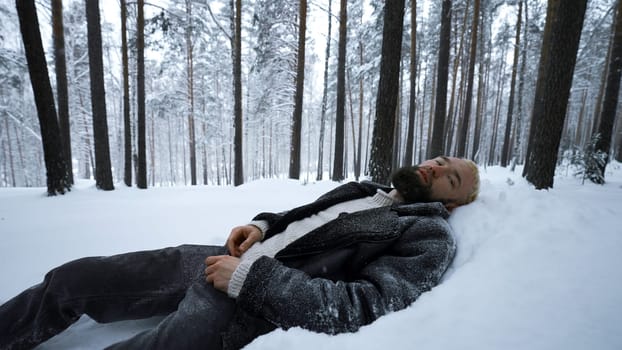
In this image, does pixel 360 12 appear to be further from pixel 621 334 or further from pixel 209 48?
pixel 621 334

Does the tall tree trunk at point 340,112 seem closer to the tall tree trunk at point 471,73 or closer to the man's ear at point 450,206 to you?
the tall tree trunk at point 471,73

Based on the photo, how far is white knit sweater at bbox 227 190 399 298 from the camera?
4.27 feet

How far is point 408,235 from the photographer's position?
4.75 feet

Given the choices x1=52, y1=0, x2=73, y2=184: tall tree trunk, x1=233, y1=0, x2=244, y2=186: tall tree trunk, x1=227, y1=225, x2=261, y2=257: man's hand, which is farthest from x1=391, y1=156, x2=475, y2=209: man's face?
x1=52, y1=0, x2=73, y2=184: tall tree trunk

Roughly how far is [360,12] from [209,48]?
11.6 m

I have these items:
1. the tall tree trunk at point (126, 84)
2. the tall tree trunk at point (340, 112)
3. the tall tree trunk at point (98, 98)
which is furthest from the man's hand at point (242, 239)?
the tall tree trunk at point (126, 84)

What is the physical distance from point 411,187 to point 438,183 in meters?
0.20

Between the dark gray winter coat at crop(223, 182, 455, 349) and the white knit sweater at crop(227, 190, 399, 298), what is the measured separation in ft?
0.29

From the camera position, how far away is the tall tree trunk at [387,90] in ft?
17.0

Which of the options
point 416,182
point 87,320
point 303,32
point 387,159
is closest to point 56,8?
point 303,32

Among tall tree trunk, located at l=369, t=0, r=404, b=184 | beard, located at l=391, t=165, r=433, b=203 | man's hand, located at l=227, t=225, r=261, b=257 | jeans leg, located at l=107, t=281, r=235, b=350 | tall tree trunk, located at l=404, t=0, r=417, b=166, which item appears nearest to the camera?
jeans leg, located at l=107, t=281, r=235, b=350

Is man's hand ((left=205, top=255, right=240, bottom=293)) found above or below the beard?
below

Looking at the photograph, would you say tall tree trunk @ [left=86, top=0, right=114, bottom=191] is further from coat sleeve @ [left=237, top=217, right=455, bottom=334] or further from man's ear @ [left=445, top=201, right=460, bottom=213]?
man's ear @ [left=445, top=201, right=460, bottom=213]

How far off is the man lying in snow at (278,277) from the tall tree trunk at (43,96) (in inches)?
228
